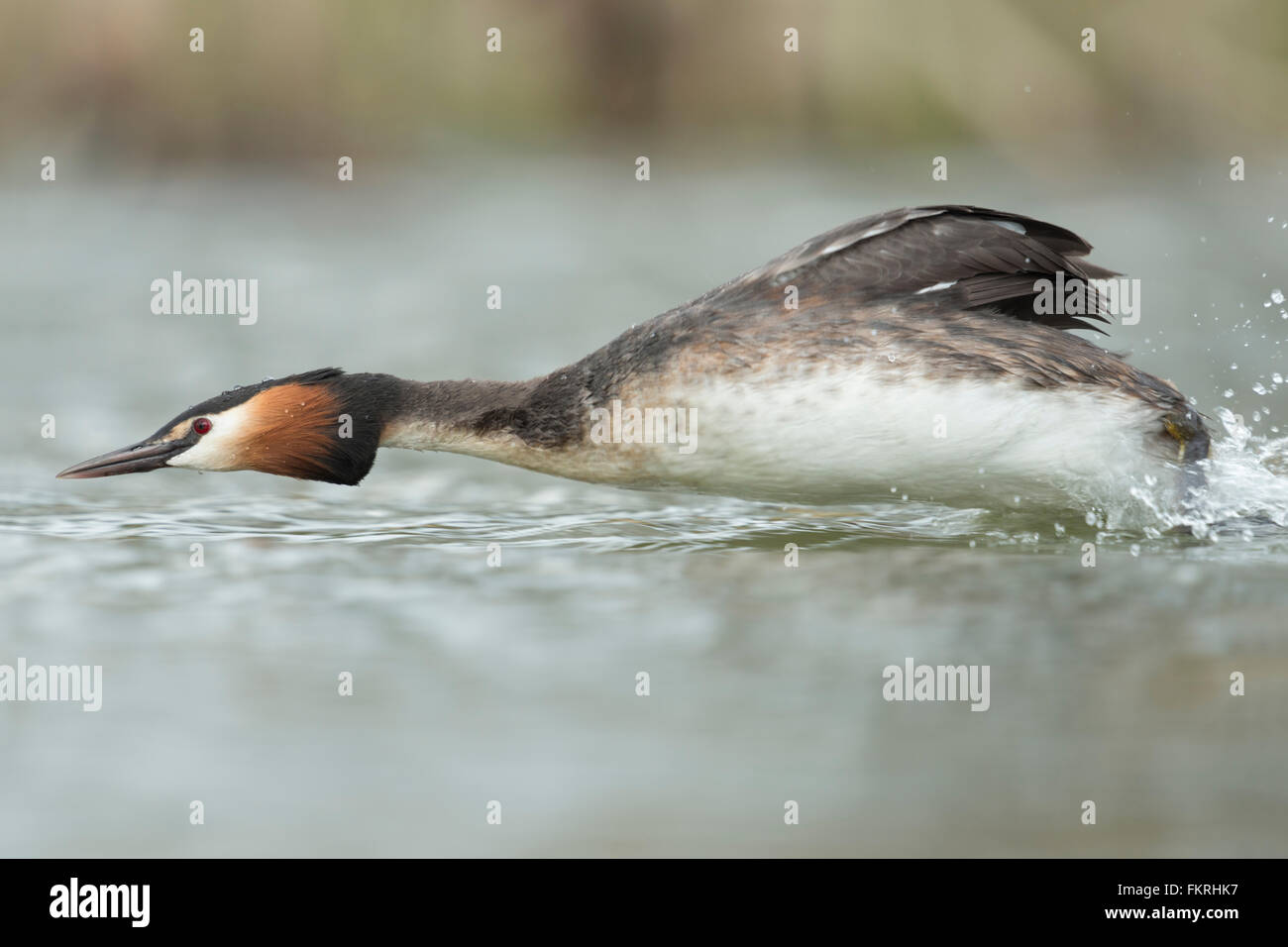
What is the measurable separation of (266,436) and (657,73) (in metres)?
5.03

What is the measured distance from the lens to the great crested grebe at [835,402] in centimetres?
543

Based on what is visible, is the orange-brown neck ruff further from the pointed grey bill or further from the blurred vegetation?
the blurred vegetation

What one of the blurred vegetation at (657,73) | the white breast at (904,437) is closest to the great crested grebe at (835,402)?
the white breast at (904,437)

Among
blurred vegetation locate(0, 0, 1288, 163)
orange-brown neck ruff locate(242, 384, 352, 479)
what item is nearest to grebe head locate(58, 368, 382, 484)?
orange-brown neck ruff locate(242, 384, 352, 479)

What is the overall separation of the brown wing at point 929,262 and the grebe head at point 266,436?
139cm

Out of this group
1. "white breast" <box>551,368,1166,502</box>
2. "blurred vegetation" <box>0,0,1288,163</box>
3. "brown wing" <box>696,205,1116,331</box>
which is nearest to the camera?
"white breast" <box>551,368,1166,502</box>

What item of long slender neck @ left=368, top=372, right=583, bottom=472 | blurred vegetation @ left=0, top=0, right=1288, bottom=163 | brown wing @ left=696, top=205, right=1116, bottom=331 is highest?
blurred vegetation @ left=0, top=0, right=1288, bottom=163

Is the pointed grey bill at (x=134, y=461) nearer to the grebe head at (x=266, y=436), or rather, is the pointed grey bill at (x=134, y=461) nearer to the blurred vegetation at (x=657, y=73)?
the grebe head at (x=266, y=436)

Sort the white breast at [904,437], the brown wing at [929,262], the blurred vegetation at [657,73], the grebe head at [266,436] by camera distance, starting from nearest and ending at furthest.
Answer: the white breast at [904,437] → the brown wing at [929,262] → the grebe head at [266,436] → the blurred vegetation at [657,73]

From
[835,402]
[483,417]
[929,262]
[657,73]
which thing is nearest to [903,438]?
[835,402]

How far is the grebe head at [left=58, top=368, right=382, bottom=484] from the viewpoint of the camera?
6008mm

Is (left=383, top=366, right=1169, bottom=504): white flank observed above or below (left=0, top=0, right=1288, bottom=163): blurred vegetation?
below

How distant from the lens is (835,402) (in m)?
5.40

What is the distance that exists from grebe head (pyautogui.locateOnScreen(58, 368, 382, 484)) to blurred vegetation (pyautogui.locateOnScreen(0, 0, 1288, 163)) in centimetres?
423
